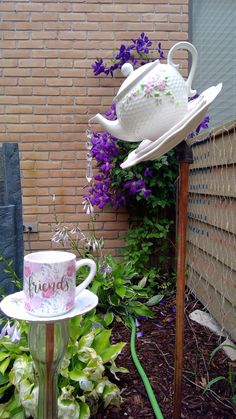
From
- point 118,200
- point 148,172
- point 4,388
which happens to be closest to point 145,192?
point 148,172

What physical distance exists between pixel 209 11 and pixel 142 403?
301 cm

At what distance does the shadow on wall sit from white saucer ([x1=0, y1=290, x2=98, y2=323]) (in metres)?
0.92

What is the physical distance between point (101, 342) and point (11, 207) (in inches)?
31.5

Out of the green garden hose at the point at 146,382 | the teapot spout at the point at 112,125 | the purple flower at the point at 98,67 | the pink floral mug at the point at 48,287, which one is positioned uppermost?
the purple flower at the point at 98,67

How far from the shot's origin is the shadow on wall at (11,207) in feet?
5.94

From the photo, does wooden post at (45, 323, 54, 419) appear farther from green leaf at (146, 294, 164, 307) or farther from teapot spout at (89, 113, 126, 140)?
green leaf at (146, 294, 164, 307)

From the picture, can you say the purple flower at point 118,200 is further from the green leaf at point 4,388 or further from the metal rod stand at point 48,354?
the metal rod stand at point 48,354

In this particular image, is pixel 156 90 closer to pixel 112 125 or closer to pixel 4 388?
pixel 112 125

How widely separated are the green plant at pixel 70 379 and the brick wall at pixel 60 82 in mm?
1659

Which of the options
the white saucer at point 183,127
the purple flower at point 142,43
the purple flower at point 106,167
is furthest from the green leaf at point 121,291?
the purple flower at point 142,43

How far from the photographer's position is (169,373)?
1.61 m

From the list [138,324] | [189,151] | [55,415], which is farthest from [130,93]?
[138,324]

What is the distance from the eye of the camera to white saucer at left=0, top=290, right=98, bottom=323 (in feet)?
2.60

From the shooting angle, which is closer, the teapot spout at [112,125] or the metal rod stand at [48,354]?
the metal rod stand at [48,354]
